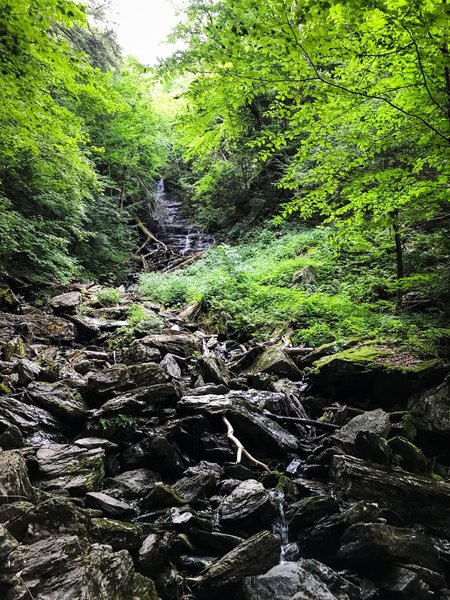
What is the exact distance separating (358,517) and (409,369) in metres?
2.87

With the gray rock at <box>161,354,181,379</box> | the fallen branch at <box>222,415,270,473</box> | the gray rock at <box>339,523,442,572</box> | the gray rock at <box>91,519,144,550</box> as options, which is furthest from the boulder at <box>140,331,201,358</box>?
the gray rock at <box>339,523,442,572</box>

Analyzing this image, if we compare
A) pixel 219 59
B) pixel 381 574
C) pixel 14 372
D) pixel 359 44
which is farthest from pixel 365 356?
pixel 14 372

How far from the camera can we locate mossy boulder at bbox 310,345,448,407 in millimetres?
6139

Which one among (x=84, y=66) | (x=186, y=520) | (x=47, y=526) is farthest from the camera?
(x=84, y=66)

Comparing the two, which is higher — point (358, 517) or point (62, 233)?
point (62, 233)

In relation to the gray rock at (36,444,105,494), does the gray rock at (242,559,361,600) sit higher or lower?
lower

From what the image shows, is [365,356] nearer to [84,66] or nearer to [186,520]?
[186,520]

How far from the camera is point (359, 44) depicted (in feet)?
15.3

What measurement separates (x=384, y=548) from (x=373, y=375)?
3229mm

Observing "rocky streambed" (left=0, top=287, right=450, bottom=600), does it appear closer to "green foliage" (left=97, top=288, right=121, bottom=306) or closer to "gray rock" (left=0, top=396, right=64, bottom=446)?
"gray rock" (left=0, top=396, right=64, bottom=446)

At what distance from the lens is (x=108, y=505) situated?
401cm

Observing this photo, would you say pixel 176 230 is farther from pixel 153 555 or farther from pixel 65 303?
A: pixel 153 555

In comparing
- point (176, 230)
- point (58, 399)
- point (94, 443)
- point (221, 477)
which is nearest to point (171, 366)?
point (58, 399)

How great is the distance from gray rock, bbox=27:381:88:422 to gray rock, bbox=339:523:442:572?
3.99 metres
